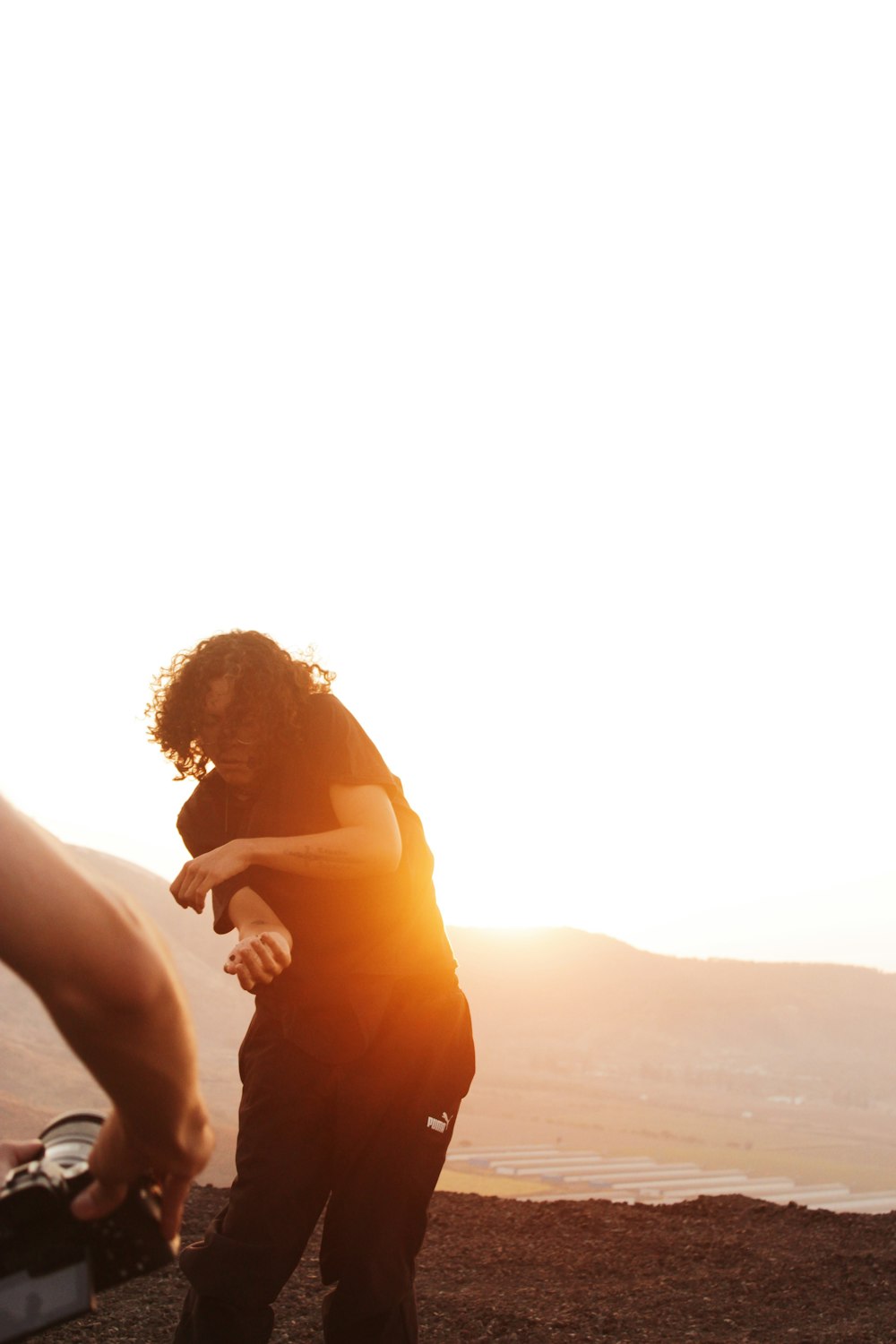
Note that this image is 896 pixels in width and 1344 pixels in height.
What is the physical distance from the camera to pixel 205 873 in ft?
11.3

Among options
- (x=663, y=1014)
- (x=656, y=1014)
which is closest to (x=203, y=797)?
(x=656, y=1014)

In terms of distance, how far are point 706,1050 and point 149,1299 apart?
190ft

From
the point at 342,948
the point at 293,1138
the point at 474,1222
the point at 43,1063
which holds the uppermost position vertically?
the point at 342,948

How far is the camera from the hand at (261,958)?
326cm

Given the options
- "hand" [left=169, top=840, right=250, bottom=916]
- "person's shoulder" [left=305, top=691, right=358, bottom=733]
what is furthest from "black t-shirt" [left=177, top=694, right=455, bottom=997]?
"hand" [left=169, top=840, right=250, bottom=916]

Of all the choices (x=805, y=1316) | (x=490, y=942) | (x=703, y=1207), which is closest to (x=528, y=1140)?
(x=490, y=942)

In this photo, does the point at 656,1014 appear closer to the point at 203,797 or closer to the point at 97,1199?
the point at 203,797

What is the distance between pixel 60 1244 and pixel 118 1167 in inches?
4.6

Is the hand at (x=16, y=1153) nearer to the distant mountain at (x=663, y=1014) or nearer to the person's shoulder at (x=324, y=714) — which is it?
the person's shoulder at (x=324, y=714)

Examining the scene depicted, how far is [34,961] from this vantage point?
1.38 m

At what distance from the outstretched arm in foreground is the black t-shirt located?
2.18 meters

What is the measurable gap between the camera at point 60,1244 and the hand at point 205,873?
1.76 metres

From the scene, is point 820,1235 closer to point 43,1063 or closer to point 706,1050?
point 43,1063

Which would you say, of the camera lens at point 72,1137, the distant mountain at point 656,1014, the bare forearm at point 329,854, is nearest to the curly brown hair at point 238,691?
the bare forearm at point 329,854
